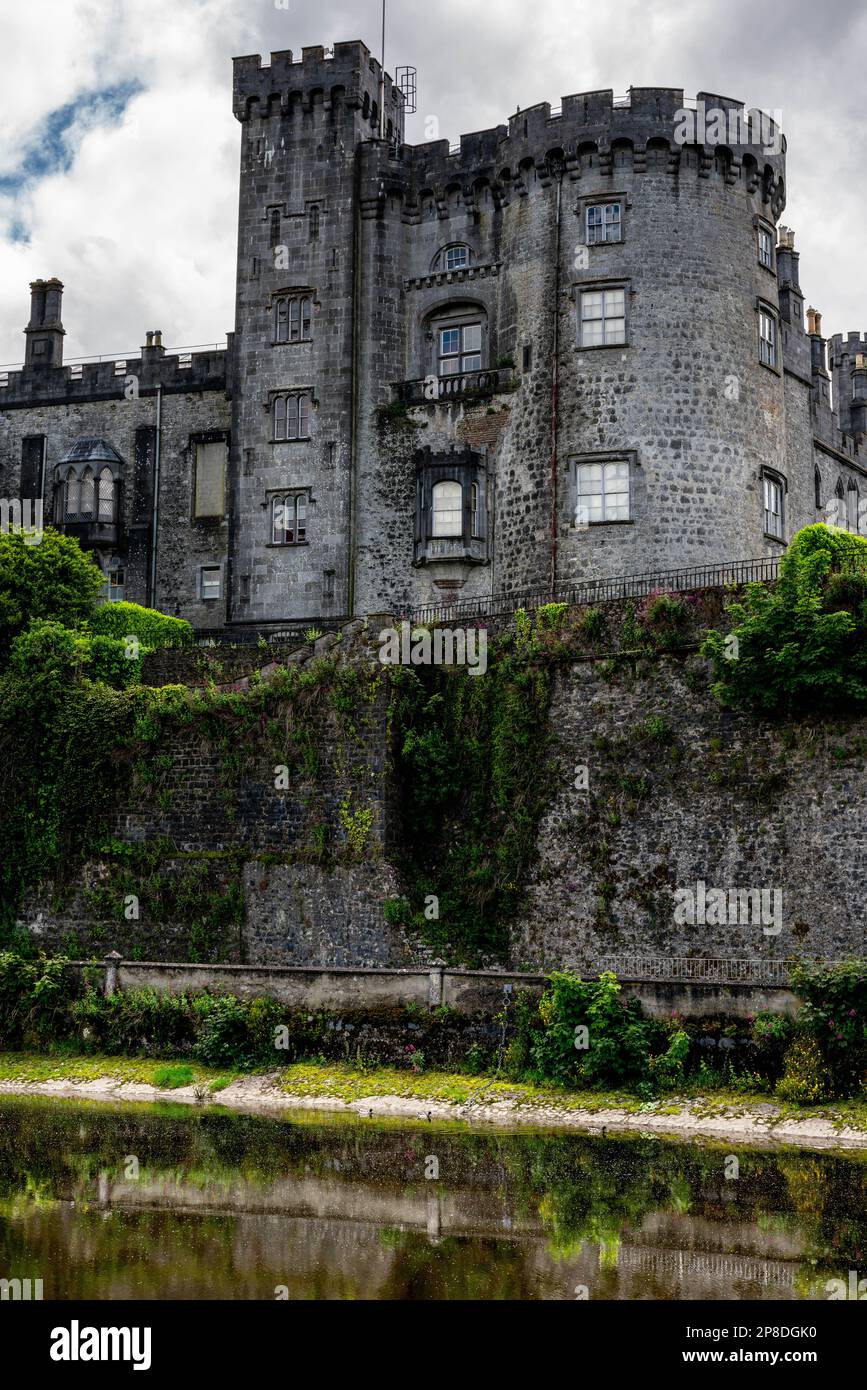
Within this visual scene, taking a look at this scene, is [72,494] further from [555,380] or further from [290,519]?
[555,380]

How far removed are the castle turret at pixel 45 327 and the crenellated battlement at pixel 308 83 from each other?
10485mm

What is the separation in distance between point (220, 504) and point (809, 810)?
2618 centimetres

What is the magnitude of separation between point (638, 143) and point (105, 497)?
19.9 meters

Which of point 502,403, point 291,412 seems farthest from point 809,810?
point 291,412

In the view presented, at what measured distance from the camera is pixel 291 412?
45.6 metres

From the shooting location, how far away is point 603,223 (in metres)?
42.2

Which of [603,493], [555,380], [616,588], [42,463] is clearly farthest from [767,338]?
[42,463]

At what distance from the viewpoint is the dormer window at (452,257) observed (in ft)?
147

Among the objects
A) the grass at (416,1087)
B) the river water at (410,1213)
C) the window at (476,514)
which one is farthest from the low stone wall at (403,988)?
the window at (476,514)

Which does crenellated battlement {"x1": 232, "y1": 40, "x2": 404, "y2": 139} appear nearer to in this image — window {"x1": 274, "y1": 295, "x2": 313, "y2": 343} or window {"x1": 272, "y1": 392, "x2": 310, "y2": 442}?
window {"x1": 274, "y1": 295, "x2": 313, "y2": 343}

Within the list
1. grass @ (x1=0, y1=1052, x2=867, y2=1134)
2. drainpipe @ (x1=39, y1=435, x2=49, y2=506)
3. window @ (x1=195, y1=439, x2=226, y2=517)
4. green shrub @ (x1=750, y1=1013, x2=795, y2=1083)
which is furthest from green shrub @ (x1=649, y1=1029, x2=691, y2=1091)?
drainpipe @ (x1=39, y1=435, x2=49, y2=506)

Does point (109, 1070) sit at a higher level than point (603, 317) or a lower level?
lower

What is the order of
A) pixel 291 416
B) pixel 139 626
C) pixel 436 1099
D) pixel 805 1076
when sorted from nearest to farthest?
1. pixel 805 1076
2. pixel 436 1099
3. pixel 139 626
4. pixel 291 416

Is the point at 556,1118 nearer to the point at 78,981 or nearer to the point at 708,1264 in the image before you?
the point at 708,1264
